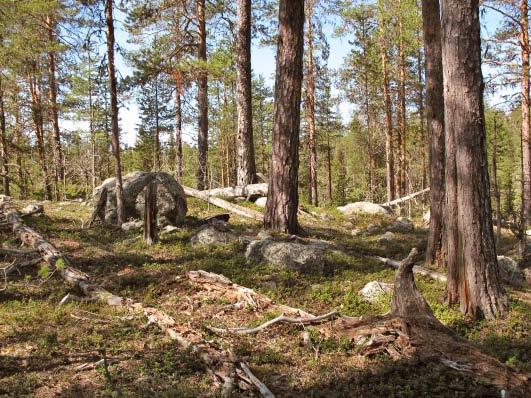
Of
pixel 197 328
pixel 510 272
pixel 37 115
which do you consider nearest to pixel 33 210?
pixel 197 328

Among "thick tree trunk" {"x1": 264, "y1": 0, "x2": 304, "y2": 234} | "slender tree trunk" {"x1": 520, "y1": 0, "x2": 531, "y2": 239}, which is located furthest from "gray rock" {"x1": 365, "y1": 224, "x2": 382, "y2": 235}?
"slender tree trunk" {"x1": 520, "y1": 0, "x2": 531, "y2": 239}

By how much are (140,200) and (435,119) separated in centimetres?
783

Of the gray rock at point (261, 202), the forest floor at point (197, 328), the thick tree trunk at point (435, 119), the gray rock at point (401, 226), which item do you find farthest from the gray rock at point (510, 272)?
the gray rock at point (261, 202)

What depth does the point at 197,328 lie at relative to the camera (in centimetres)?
564

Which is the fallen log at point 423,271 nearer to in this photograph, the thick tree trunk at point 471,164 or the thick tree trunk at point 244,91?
the thick tree trunk at point 471,164

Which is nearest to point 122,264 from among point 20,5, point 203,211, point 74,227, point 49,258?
point 49,258

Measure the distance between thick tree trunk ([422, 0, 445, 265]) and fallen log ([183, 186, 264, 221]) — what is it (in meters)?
5.29

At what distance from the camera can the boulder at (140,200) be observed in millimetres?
11781

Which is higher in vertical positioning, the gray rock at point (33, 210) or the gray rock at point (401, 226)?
the gray rock at point (33, 210)

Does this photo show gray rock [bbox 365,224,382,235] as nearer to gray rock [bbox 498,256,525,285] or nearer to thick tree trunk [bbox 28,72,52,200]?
gray rock [bbox 498,256,525,285]

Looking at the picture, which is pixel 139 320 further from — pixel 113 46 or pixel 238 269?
pixel 113 46

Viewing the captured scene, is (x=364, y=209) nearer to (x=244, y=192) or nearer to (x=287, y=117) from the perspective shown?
(x=244, y=192)

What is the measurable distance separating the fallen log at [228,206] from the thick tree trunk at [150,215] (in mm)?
3833

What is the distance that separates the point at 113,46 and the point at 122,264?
A: 5803 mm
